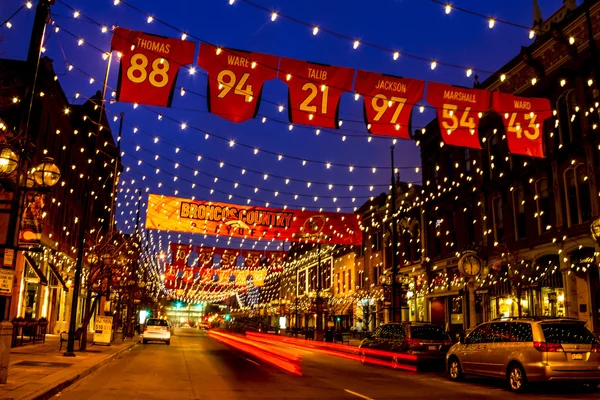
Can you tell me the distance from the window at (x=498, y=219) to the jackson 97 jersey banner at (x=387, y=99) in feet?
51.9

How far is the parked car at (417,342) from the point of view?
1855 centimetres

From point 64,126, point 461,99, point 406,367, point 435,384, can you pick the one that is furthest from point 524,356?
point 64,126

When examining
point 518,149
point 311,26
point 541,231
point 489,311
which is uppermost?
point 311,26

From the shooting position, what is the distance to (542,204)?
26.3 metres

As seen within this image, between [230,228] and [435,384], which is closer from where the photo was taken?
[435,384]

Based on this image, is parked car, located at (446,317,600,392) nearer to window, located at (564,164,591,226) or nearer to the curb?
the curb

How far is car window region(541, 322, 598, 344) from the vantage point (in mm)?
12727

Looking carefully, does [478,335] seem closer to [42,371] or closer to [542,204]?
[42,371]

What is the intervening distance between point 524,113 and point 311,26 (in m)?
8.44

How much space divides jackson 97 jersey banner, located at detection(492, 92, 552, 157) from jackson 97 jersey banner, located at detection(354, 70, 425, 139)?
348 cm

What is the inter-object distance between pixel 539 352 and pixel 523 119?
30.2 ft

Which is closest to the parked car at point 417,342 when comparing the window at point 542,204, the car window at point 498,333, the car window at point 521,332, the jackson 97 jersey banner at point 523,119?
the car window at point 498,333

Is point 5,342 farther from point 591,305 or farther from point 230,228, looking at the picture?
point 591,305

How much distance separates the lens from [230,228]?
2884cm
